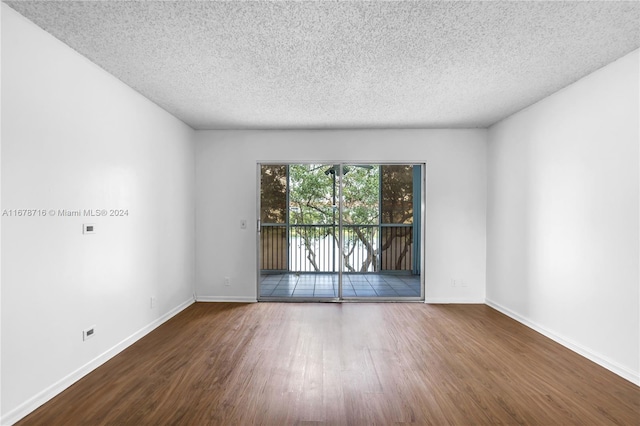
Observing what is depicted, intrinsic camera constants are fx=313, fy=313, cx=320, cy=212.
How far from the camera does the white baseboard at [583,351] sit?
2320mm

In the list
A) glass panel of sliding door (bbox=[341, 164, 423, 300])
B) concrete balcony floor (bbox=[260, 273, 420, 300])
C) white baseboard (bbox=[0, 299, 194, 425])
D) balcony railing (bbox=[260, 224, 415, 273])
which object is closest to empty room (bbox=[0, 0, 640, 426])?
white baseboard (bbox=[0, 299, 194, 425])

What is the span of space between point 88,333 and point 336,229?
3388 millimetres

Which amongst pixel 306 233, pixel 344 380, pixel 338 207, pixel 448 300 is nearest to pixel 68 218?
pixel 344 380

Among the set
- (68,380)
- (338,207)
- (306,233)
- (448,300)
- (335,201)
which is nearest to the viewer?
(68,380)

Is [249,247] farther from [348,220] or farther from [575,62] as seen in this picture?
[575,62]

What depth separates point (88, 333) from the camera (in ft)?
8.02

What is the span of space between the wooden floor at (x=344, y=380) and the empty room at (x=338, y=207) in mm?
20

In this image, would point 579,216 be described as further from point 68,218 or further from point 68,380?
point 68,380

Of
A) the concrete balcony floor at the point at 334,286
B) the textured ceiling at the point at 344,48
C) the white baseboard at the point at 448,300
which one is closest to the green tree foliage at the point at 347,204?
the concrete balcony floor at the point at 334,286

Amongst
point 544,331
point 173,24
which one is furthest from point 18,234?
point 544,331

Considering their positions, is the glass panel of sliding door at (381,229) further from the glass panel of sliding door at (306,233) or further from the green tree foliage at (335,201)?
the glass panel of sliding door at (306,233)

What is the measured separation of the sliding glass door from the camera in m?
5.04

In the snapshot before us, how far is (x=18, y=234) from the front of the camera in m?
1.88

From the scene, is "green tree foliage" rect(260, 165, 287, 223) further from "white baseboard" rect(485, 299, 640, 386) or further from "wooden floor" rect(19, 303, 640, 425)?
"white baseboard" rect(485, 299, 640, 386)
